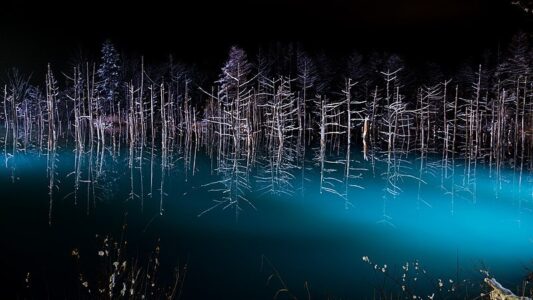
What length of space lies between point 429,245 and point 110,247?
259 inches

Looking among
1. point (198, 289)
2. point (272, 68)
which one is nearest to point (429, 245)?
point (198, 289)

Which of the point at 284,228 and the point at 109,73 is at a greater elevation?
the point at 109,73

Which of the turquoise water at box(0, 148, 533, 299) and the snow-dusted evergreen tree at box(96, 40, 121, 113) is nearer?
the turquoise water at box(0, 148, 533, 299)

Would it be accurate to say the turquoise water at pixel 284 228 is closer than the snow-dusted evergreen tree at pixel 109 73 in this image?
Yes

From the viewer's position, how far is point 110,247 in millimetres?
8844

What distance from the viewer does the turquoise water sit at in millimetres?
7695

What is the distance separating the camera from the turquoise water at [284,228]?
25.2 feet

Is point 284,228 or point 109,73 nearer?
point 284,228

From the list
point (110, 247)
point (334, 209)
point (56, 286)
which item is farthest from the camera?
point (334, 209)

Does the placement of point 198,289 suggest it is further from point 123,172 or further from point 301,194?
point 123,172

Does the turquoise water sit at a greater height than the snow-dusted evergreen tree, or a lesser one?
lesser

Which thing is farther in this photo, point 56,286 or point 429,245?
point 429,245

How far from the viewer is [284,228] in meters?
11.0

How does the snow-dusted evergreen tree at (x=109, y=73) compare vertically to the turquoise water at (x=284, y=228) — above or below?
above
